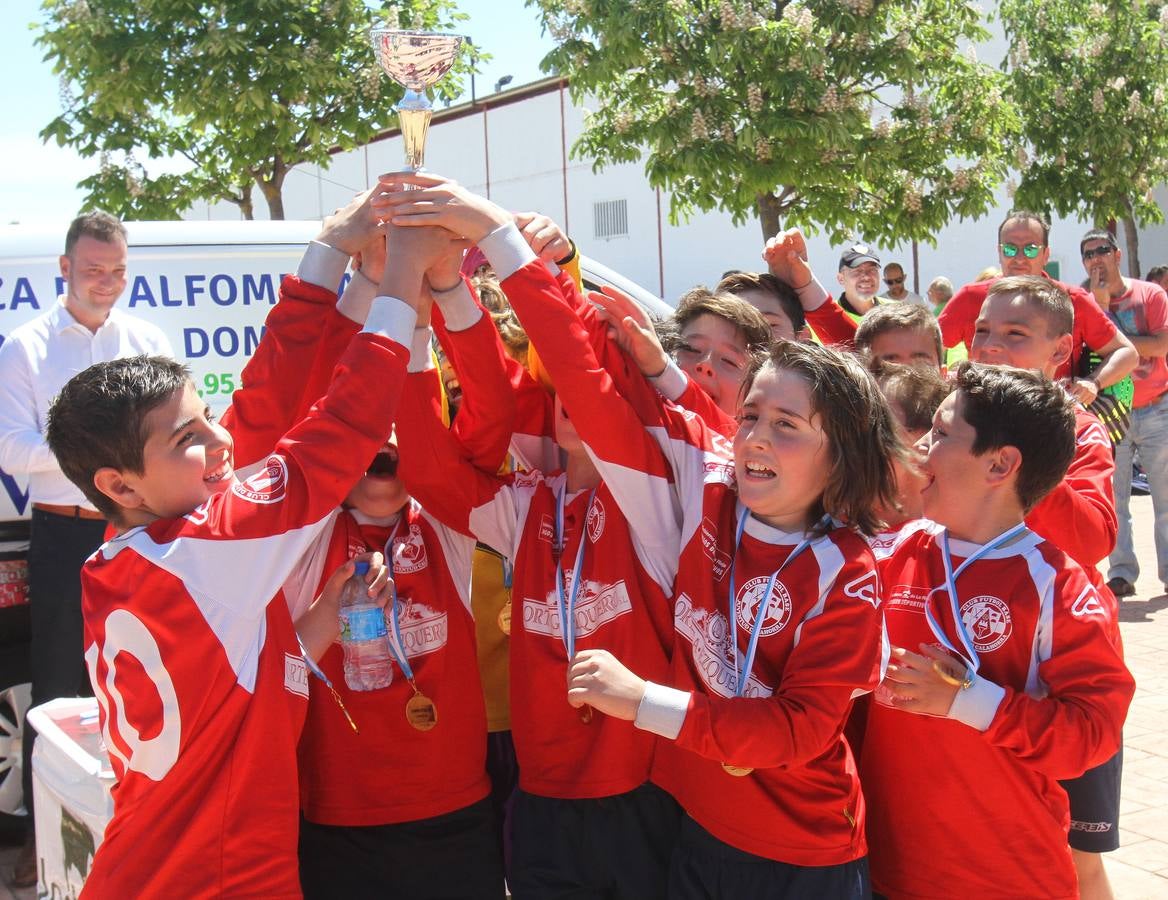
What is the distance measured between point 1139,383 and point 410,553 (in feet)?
20.1

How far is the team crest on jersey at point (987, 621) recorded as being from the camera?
7.45ft

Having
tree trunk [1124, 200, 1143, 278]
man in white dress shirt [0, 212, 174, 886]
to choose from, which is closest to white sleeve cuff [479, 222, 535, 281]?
man in white dress shirt [0, 212, 174, 886]

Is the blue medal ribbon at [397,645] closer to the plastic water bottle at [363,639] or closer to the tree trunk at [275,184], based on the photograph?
the plastic water bottle at [363,639]

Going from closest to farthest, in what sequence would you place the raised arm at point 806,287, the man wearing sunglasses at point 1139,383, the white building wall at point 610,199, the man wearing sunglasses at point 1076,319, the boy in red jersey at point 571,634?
1. the boy in red jersey at point 571,634
2. the raised arm at point 806,287
3. the man wearing sunglasses at point 1076,319
4. the man wearing sunglasses at point 1139,383
5. the white building wall at point 610,199

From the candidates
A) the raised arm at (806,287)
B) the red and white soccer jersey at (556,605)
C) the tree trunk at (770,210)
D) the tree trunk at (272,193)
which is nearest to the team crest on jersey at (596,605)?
the red and white soccer jersey at (556,605)

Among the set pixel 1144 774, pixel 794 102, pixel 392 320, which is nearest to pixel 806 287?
pixel 392 320

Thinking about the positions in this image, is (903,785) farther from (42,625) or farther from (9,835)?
(9,835)

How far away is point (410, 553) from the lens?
255 cm

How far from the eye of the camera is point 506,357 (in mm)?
2576

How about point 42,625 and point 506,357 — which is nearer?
point 506,357

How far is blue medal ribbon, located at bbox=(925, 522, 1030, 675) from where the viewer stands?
2285 millimetres

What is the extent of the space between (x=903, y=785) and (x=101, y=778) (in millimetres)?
1652

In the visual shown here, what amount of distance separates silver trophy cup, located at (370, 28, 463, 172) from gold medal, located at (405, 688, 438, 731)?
1080 millimetres

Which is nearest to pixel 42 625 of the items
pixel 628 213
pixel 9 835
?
pixel 9 835
